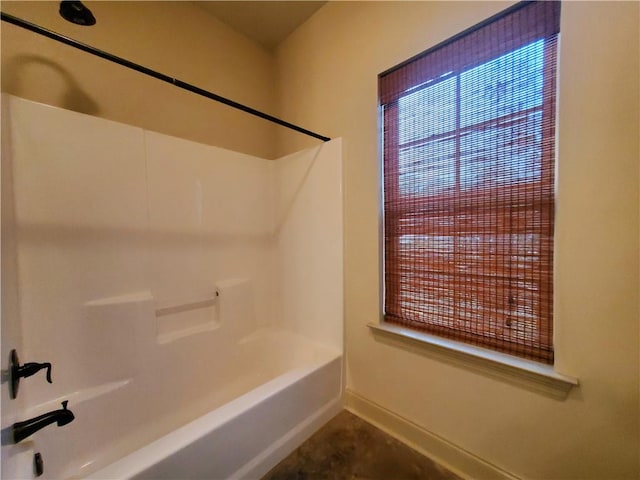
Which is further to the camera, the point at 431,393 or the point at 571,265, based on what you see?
the point at 431,393

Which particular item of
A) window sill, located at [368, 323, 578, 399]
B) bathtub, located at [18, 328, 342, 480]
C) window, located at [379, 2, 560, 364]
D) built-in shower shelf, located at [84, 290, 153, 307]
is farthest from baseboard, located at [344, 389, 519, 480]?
built-in shower shelf, located at [84, 290, 153, 307]

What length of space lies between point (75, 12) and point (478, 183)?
1.80m

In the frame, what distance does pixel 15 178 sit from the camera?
1229 mm

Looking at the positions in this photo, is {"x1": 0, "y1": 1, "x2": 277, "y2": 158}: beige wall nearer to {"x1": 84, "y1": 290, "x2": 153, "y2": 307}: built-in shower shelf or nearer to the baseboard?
{"x1": 84, "y1": 290, "x2": 153, "y2": 307}: built-in shower shelf

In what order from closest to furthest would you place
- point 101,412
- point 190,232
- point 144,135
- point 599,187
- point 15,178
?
1. point 599,187
2. point 15,178
3. point 101,412
4. point 144,135
5. point 190,232

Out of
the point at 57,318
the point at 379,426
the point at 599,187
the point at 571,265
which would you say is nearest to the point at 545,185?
the point at 599,187

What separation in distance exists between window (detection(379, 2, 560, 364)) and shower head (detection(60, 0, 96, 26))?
4.69ft

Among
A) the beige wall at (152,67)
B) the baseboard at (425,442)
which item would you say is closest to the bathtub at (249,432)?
the baseboard at (425,442)

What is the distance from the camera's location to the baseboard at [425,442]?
4.19 ft

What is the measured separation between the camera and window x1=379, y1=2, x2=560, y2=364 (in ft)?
3.66

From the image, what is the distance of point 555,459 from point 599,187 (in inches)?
44.8

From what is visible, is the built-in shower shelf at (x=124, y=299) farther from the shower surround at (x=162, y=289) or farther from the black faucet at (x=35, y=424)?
the black faucet at (x=35, y=424)

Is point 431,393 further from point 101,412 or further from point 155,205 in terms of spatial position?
point 155,205

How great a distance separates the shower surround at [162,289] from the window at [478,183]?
1.62 ft
